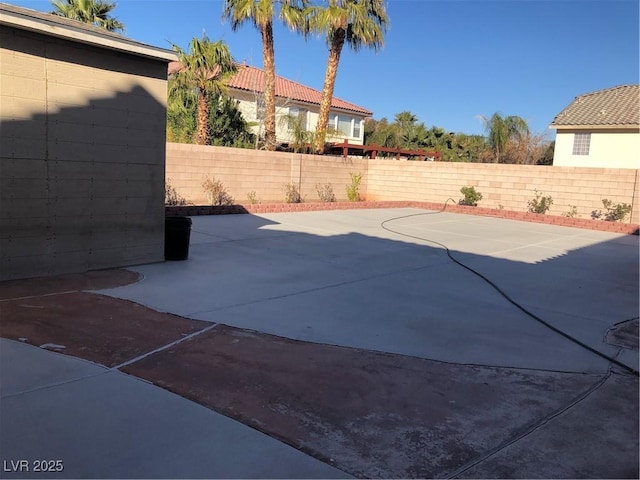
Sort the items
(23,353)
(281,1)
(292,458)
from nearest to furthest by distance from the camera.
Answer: (292,458), (23,353), (281,1)

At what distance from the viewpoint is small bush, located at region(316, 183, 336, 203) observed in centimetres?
2362

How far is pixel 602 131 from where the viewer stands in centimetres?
3072

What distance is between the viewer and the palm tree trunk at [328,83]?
25.2 meters

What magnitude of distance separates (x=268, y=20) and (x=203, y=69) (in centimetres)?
365

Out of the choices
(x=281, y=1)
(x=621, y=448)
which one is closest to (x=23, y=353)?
(x=621, y=448)

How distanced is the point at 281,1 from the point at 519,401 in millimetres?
23262

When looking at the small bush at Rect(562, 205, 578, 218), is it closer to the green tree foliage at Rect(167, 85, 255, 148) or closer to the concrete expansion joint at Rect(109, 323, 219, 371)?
the green tree foliage at Rect(167, 85, 255, 148)

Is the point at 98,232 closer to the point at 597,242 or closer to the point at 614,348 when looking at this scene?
the point at 614,348

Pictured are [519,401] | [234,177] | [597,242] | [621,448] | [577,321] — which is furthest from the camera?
[234,177]

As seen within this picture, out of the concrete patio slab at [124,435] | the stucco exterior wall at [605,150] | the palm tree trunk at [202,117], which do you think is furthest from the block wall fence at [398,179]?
the concrete patio slab at [124,435]

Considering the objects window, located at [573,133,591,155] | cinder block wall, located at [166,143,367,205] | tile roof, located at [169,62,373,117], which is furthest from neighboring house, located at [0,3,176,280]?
window, located at [573,133,591,155]

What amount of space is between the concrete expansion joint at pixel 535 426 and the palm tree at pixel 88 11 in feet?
84.6

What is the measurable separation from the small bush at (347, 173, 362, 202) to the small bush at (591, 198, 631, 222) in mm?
10212

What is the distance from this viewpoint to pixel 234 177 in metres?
20.1
